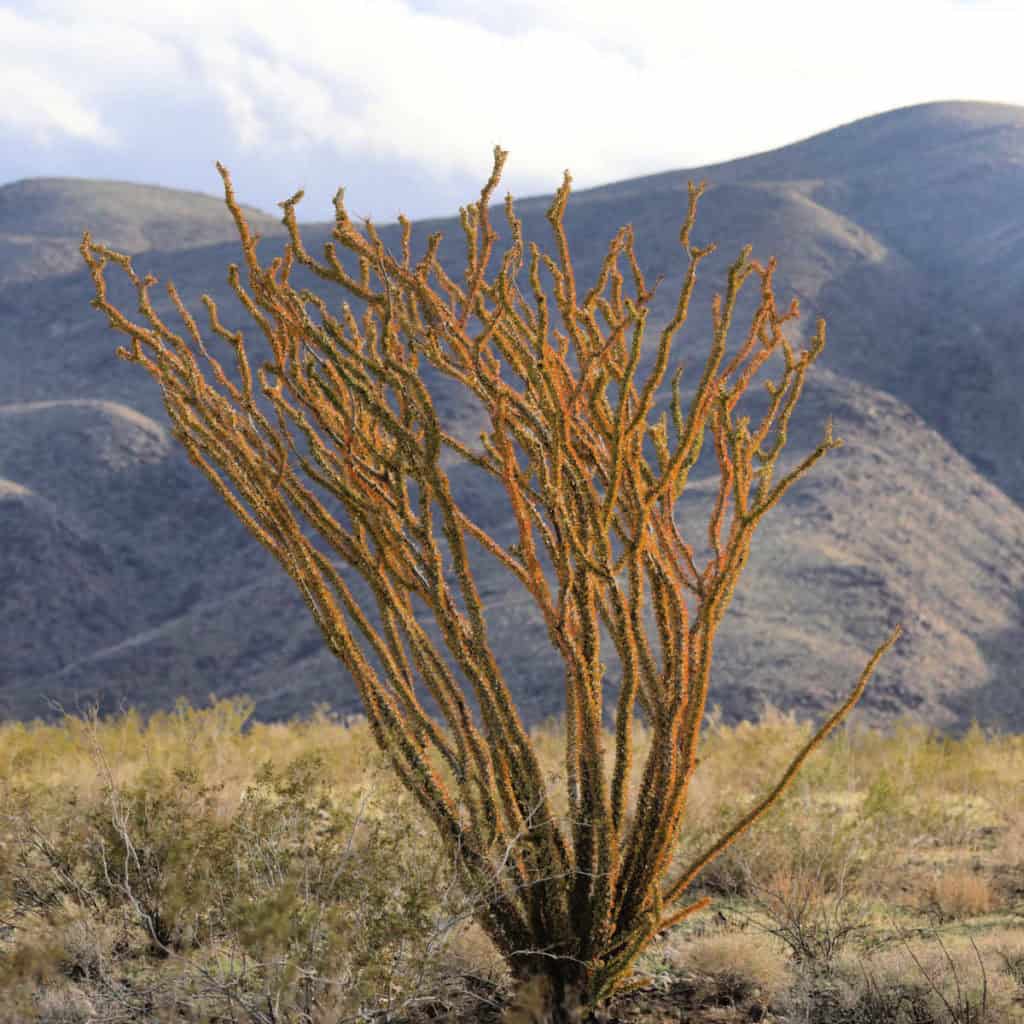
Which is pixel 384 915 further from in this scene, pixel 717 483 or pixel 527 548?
pixel 717 483

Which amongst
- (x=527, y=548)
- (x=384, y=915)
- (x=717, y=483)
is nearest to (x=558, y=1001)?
(x=384, y=915)

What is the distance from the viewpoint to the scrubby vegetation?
3.35 m

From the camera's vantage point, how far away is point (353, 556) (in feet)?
12.4

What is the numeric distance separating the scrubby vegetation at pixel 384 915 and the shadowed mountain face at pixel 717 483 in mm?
10468

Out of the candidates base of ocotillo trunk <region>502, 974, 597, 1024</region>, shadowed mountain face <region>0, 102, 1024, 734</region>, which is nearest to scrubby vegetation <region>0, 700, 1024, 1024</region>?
base of ocotillo trunk <region>502, 974, 597, 1024</region>

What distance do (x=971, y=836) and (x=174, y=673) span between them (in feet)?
81.4

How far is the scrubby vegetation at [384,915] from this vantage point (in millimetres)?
3348

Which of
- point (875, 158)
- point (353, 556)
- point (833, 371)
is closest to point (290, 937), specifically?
point (353, 556)

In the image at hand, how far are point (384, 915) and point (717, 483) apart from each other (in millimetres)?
24820

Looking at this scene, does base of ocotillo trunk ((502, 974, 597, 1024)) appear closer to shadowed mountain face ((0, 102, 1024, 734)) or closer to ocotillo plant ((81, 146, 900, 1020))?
ocotillo plant ((81, 146, 900, 1020))

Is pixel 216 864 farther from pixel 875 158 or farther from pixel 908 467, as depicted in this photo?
pixel 875 158

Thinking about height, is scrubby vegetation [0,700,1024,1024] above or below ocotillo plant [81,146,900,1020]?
below

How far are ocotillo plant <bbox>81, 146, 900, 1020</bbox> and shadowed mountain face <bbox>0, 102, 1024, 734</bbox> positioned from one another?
39.2 ft

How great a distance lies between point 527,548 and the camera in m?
3.65
